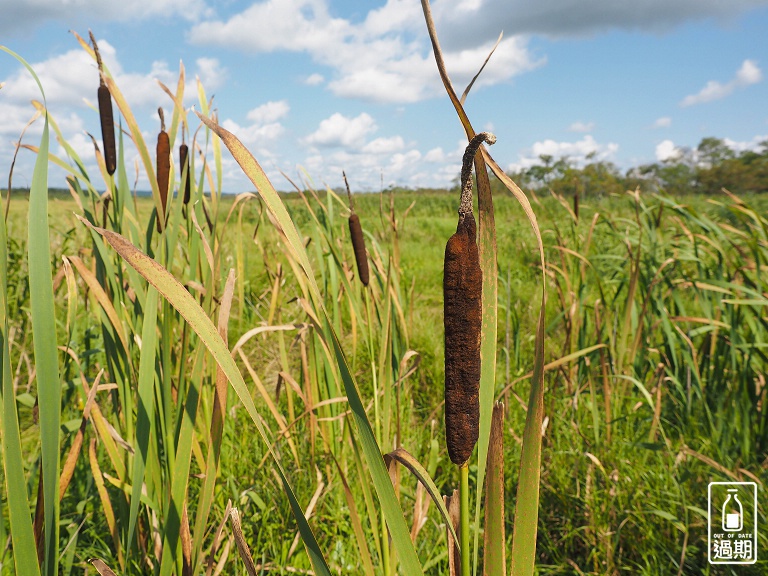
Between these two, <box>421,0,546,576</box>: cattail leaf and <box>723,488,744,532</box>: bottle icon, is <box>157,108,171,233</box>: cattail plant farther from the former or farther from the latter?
<box>723,488,744,532</box>: bottle icon

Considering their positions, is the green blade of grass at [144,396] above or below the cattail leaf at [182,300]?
below

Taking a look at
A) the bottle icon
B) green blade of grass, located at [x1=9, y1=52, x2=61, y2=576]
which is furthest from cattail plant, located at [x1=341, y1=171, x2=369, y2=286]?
the bottle icon

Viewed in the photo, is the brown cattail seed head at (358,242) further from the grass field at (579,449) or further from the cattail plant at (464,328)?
the cattail plant at (464,328)

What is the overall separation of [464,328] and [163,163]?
1.00 metres

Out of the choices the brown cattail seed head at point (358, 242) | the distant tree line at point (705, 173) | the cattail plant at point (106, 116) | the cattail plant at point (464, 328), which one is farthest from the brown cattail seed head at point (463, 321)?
the distant tree line at point (705, 173)

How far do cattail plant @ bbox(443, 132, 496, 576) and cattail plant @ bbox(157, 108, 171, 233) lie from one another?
89 centimetres

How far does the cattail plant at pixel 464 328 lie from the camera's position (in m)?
Answer: 0.47

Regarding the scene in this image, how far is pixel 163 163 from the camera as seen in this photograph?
3.97 feet

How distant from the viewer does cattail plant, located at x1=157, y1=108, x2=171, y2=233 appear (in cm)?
119

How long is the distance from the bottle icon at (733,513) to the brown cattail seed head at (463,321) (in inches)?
51.0

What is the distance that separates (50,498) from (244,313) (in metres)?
2.40

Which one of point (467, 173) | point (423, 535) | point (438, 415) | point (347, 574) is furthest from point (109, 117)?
point (438, 415)

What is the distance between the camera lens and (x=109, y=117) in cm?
123

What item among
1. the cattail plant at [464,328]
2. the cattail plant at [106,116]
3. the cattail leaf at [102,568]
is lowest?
the cattail leaf at [102,568]
